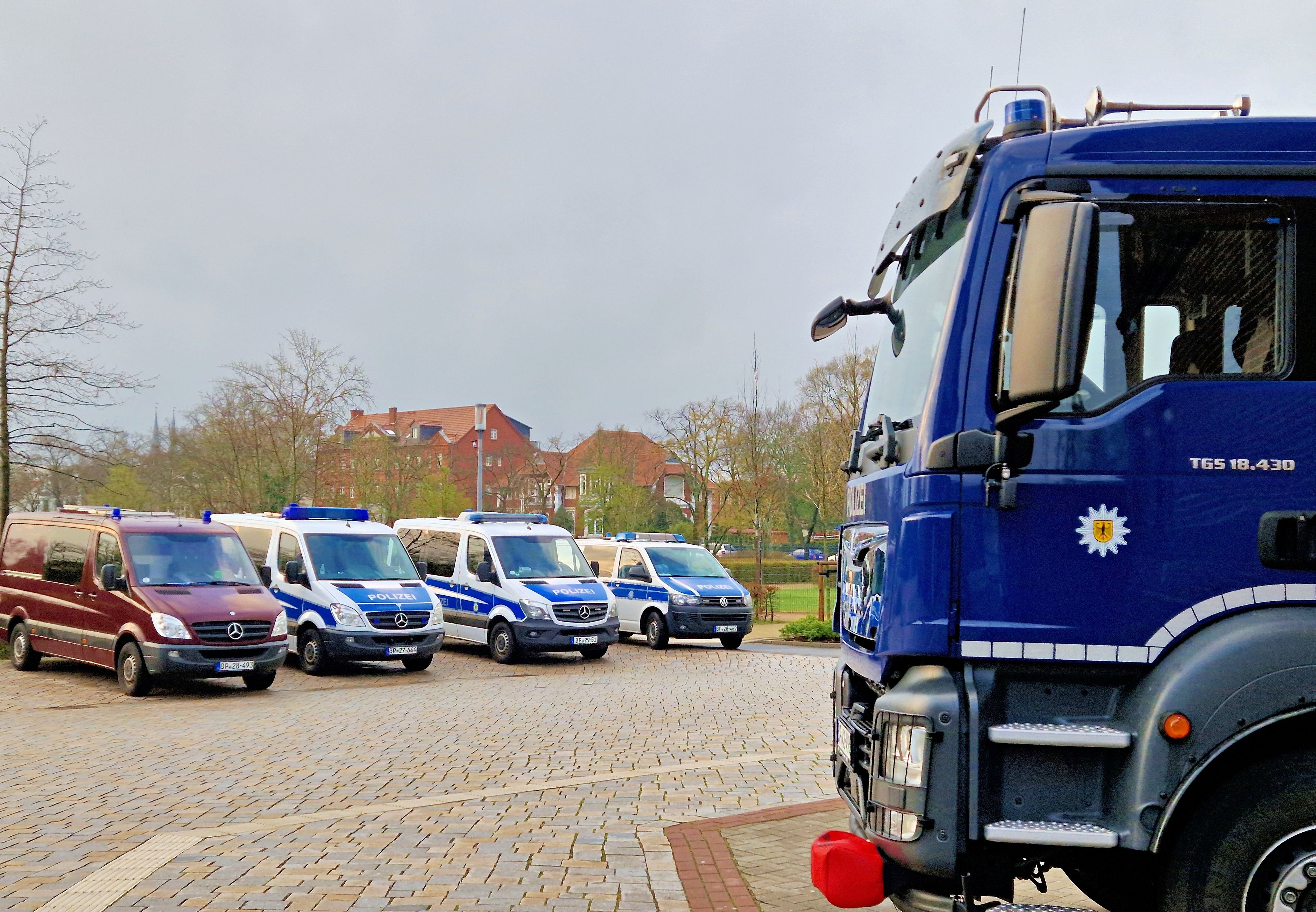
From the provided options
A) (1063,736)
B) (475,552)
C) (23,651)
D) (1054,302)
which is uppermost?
(1054,302)

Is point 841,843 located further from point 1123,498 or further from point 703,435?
point 703,435

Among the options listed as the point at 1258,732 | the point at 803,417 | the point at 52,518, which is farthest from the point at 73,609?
the point at 803,417

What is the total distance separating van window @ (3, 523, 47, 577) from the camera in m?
16.0

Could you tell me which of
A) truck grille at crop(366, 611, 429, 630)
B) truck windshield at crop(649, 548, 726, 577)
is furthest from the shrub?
truck grille at crop(366, 611, 429, 630)

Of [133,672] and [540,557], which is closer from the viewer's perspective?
[133,672]

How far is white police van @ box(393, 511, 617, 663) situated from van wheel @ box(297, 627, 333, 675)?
2.90 meters

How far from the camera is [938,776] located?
3.93m

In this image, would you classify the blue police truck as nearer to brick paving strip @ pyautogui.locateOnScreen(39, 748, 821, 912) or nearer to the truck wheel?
the truck wheel

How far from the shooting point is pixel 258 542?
18.5 meters

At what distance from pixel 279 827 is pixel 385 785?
1459mm

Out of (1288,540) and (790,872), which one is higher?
(1288,540)

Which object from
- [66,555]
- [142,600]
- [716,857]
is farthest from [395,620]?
[716,857]

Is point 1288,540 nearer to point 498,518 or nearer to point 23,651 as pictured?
point 23,651

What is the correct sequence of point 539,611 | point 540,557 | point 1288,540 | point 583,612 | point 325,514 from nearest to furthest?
point 1288,540, point 539,611, point 583,612, point 325,514, point 540,557
